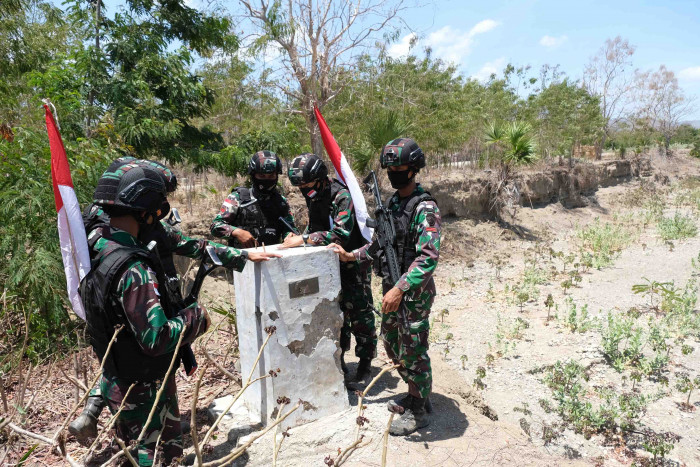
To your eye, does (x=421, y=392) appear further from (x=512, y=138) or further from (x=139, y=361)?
(x=512, y=138)

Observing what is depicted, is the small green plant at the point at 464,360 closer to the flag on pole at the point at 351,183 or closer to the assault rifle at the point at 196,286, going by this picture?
the flag on pole at the point at 351,183

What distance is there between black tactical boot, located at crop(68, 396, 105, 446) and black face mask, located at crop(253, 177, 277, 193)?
193 cm

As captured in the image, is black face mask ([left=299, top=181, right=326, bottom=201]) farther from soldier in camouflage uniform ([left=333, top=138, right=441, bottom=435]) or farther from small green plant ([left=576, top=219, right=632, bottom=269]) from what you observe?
small green plant ([left=576, top=219, right=632, bottom=269])

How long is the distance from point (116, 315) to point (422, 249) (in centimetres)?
179

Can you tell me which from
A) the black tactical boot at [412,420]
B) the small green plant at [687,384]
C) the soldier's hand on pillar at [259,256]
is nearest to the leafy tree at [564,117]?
the small green plant at [687,384]

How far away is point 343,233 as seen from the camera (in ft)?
11.5

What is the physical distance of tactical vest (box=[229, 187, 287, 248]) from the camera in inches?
153

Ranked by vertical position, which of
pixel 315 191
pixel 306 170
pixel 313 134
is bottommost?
pixel 315 191

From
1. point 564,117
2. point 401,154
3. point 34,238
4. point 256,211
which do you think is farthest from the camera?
point 564,117

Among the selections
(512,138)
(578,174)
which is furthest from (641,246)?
(578,174)

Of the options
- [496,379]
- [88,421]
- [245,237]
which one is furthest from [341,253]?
[496,379]

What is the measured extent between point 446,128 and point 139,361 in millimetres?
11556

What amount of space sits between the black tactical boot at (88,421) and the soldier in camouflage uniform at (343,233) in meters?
1.61

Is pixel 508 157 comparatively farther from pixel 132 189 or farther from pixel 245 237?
pixel 132 189
